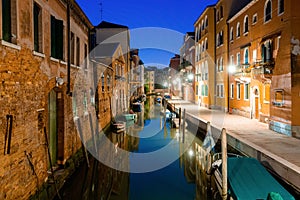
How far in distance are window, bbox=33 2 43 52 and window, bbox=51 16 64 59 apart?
3.54 feet

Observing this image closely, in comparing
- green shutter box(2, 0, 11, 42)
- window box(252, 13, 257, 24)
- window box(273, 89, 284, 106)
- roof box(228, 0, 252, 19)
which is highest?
roof box(228, 0, 252, 19)

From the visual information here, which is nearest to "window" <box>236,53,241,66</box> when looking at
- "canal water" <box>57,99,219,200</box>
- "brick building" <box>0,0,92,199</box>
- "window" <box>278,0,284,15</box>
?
"window" <box>278,0,284,15</box>

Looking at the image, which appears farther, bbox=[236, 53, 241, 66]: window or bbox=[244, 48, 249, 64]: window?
bbox=[236, 53, 241, 66]: window

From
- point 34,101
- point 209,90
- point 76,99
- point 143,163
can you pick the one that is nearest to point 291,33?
point 143,163

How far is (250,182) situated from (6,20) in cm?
638

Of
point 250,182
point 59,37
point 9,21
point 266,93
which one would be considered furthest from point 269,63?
point 9,21

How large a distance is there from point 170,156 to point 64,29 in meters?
7.75

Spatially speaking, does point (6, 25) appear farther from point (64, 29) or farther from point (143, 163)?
point (143, 163)

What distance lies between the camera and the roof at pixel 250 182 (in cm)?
575

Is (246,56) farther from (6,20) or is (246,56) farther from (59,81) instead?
(6,20)

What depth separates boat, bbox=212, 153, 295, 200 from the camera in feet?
18.8

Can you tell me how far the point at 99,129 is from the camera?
50.3ft

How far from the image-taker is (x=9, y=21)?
5.25 metres

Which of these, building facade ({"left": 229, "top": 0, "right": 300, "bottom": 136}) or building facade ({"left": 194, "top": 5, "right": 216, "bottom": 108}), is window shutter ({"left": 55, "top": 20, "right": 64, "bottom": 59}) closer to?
building facade ({"left": 229, "top": 0, "right": 300, "bottom": 136})
